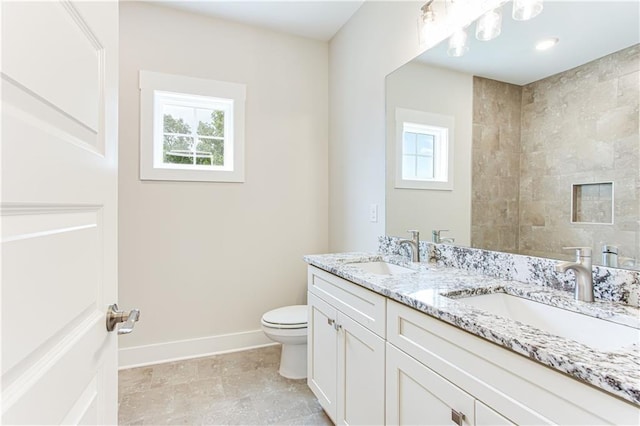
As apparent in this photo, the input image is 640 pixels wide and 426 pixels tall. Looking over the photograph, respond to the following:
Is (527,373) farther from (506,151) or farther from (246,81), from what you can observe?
(246,81)

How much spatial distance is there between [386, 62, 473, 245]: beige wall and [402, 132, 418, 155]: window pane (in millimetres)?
83

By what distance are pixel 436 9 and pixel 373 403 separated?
6.22 ft

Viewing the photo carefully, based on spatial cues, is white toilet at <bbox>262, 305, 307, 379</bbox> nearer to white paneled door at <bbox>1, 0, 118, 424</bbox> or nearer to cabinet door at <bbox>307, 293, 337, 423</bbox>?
cabinet door at <bbox>307, 293, 337, 423</bbox>

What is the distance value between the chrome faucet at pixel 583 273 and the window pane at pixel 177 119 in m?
2.56

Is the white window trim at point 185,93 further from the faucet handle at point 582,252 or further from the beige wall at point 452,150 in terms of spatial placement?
the faucet handle at point 582,252

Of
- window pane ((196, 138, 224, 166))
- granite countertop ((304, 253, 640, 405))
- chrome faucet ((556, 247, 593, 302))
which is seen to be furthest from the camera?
window pane ((196, 138, 224, 166))

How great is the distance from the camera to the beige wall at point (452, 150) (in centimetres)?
162

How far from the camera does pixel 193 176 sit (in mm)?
2510

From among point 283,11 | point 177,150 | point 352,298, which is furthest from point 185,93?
point 352,298

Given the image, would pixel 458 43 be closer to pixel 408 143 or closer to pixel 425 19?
pixel 425 19

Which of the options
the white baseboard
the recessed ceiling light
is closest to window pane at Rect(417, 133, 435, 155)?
the recessed ceiling light

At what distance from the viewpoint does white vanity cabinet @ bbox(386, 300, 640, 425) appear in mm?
620

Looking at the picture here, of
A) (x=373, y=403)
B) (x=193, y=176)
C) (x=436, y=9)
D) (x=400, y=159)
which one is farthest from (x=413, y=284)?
(x=193, y=176)

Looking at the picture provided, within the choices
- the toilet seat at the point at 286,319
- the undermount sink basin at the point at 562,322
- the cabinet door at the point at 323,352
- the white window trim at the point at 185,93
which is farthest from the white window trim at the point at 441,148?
the white window trim at the point at 185,93
